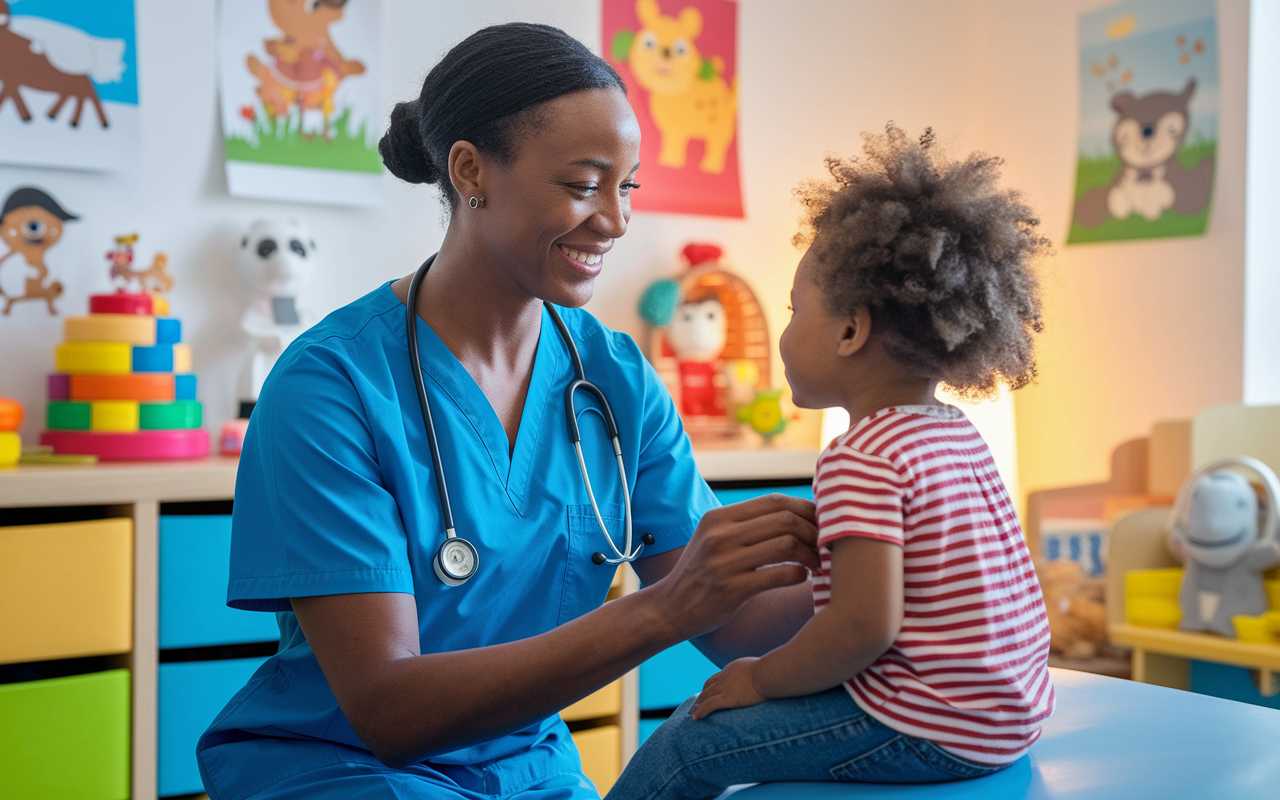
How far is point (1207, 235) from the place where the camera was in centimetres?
242

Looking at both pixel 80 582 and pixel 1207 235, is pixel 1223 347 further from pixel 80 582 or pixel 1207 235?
pixel 80 582

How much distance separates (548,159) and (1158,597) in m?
1.67

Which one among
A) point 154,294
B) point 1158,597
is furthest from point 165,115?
point 1158,597

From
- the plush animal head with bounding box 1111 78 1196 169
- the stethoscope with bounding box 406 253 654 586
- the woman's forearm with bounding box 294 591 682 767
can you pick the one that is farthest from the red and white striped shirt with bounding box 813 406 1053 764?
the plush animal head with bounding box 1111 78 1196 169

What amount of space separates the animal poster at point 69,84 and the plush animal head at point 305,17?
28 centimetres

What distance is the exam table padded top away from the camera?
0.80m

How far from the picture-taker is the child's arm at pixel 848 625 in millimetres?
778

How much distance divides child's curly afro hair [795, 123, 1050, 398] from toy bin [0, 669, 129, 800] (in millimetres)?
1357

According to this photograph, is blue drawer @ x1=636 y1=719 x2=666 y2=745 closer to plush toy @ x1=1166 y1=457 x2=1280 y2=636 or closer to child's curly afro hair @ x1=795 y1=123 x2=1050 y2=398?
plush toy @ x1=1166 y1=457 x2=1280 y2=636

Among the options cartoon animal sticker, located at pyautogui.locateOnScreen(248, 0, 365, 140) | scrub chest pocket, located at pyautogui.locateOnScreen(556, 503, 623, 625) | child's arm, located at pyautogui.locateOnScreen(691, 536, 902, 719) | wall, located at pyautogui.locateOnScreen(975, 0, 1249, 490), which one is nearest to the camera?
child's arm, located at pyautogui.locateOnScreen(691, 536, 902, 719)

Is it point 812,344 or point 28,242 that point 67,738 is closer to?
point 28,242

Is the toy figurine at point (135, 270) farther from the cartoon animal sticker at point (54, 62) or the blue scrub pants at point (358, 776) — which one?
the blue scrub pants at point (358, 776)

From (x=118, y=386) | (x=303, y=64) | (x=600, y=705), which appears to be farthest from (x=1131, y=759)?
(x=303, y=64)

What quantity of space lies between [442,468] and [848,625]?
433 millimetres
